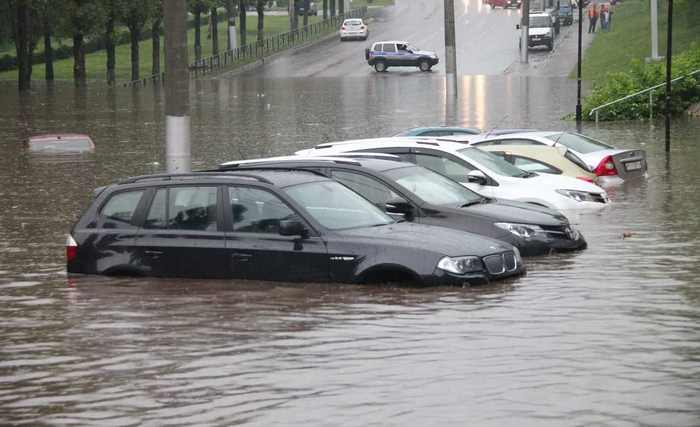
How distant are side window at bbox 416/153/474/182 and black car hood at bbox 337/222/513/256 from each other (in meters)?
4.71

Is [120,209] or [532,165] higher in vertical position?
[120,209]

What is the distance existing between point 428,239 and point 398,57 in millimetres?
64666

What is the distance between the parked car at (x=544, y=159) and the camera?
22188 mm

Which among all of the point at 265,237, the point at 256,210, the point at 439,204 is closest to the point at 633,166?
the point at 439,204

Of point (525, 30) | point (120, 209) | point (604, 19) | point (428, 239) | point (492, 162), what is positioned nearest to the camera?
point (428, 239)

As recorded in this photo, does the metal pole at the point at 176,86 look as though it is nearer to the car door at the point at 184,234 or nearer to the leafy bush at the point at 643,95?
the car door at the point at 184,234

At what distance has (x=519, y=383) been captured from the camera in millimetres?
9070

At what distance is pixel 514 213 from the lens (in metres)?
16.0

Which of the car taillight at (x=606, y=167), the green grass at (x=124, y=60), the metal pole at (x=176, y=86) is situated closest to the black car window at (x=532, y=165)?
the car taillight at (x=606, y=167)

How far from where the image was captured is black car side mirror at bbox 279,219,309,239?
43.1ft

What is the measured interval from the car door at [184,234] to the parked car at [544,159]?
902 cm

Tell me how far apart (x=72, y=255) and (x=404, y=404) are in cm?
676

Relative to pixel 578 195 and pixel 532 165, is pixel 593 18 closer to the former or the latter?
pixel 532 165

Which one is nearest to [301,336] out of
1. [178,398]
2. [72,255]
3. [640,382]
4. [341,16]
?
[178,398]
